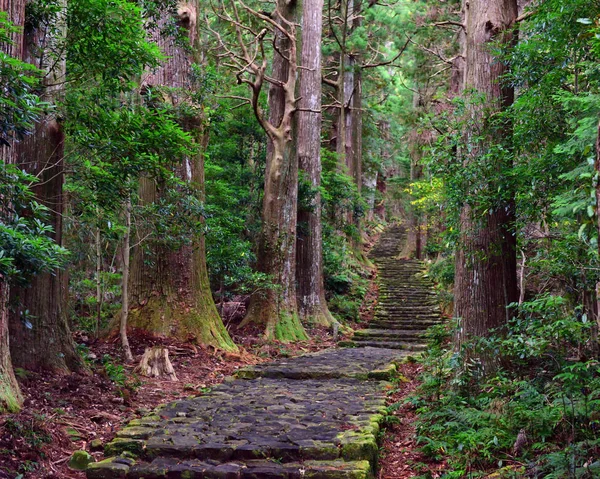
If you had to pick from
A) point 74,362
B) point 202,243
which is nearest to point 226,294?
point 202,243

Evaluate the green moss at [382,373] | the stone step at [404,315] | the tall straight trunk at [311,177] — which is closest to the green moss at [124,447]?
the green moss at [382,373]

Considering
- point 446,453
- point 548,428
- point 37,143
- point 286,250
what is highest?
point 37,143

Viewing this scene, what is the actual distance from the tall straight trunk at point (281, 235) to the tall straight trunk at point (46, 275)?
6249 mm

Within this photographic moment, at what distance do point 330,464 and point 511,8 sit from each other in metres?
5.86

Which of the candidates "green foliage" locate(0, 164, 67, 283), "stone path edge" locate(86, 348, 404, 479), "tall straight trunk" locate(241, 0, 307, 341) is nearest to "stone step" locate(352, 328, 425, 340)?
Result: "tall straight trunk" locate(241, 0, 307, 341)

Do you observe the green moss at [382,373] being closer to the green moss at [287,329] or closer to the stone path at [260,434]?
the stone path at [260,434]

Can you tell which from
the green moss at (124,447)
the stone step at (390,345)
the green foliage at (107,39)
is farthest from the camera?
the stone step at (390,345)

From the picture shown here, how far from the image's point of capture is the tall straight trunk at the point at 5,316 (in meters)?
→ 5.48

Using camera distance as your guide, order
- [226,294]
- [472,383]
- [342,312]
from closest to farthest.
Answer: [472,383] < [226,294] < [342,312]

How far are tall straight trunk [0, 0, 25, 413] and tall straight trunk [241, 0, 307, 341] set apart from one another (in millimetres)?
7450

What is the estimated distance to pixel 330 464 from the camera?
4.87 m

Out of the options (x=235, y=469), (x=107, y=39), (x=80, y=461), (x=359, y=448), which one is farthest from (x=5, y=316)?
(x=359, y=448)

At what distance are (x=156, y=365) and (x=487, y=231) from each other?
504 cm

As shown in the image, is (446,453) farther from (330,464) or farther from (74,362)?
(74,362)
